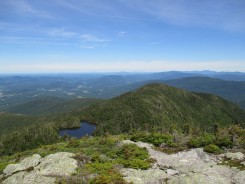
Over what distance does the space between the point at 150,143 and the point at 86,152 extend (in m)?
11.5

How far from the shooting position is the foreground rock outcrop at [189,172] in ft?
73.7

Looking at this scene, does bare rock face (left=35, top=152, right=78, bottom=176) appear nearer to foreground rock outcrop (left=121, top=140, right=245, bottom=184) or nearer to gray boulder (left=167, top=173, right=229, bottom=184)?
foreground rock outcrop (left=121, top=140, right=245, bottom=184)

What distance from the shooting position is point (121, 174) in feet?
79.5

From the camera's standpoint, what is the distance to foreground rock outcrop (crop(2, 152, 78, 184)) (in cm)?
2366

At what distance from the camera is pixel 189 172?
80.5 ft

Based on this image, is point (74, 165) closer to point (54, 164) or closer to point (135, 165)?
point (54, 164)

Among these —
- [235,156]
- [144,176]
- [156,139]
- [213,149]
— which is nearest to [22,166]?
[144,176]

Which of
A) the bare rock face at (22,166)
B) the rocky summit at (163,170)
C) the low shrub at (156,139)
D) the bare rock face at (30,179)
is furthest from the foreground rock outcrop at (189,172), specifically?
the bare rock face at (22,166)

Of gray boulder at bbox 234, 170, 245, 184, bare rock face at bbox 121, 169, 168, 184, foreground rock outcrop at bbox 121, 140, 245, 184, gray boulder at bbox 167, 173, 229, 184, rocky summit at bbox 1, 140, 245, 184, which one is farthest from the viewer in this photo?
bare rock face at bbox 121, 169, 168, 184

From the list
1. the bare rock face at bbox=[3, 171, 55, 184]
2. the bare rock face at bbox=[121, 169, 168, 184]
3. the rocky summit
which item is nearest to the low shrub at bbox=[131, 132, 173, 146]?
the rocky summit

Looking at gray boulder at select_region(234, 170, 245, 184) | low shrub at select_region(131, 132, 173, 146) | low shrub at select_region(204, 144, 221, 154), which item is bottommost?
low shrub at select_region(131, 132, 173, 146)

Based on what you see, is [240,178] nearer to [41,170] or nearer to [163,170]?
[163,170]

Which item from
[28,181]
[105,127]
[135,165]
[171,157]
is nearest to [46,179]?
[28,181]

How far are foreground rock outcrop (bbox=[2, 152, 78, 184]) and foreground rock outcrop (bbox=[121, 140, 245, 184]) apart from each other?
264 inches
